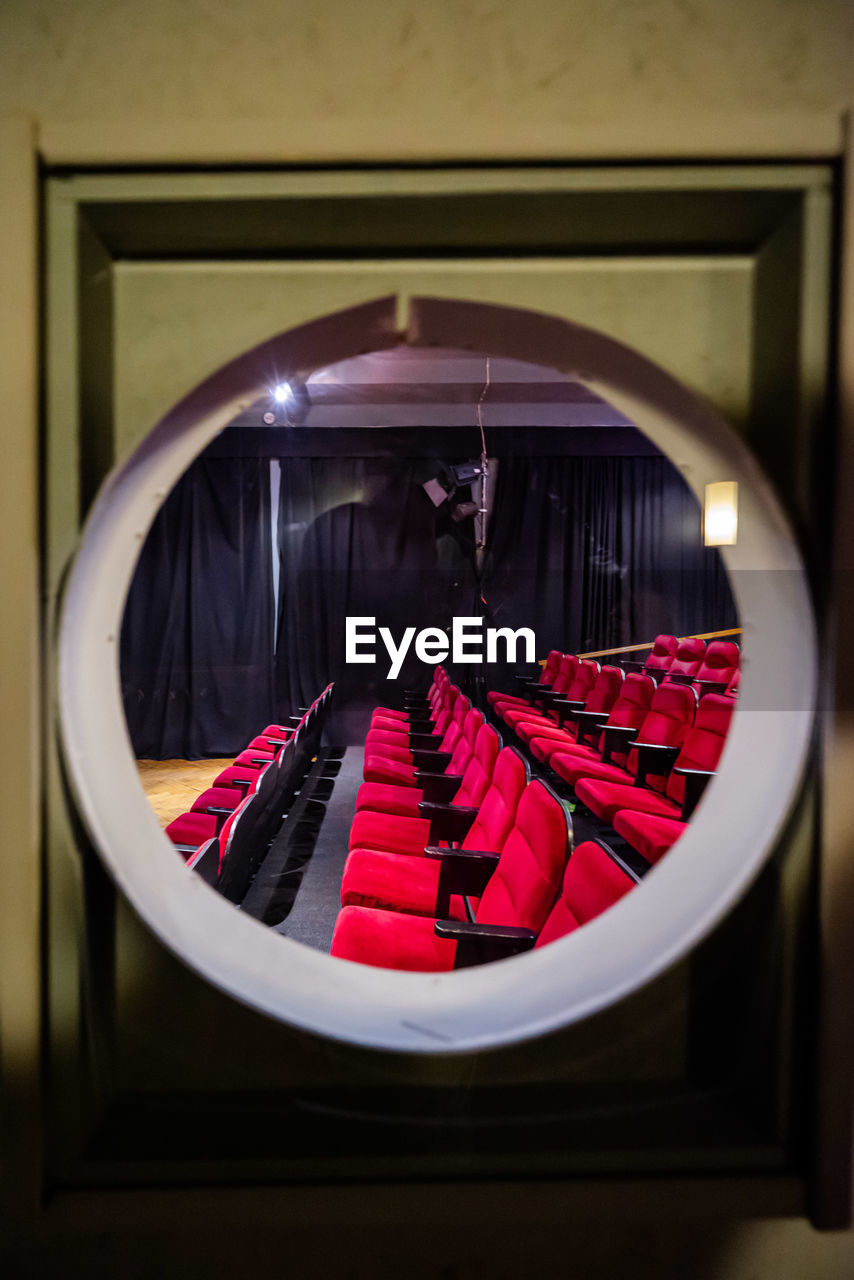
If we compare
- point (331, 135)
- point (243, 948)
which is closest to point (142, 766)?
point (243, 948)

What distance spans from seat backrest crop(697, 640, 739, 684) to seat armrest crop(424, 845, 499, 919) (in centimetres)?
343

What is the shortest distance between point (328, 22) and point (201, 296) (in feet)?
1.13

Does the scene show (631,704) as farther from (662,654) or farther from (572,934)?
(572,934)

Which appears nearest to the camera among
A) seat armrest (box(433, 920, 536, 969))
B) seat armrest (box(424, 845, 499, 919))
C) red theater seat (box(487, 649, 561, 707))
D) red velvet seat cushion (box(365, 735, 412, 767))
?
seat armrest (box(433, 920, 536, 969))

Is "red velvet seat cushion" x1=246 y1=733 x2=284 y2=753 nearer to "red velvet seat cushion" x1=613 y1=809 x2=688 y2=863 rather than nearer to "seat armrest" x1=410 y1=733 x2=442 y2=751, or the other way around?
"seat armrest" x1=410 y1=733 x2=442 y2=751

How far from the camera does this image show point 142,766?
700cm

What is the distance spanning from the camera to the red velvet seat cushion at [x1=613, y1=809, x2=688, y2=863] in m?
2.53

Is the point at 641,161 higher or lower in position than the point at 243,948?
higher

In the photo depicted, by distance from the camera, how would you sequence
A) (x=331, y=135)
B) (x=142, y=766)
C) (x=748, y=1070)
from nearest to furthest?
(x=331, y=135) < (x=748, y=1070) < (x=142, y=766)

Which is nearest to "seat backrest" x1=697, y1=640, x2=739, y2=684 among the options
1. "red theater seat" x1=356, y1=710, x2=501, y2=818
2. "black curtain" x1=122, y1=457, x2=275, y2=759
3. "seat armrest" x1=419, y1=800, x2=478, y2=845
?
"red theater seat" x1=356, y1=710, x2=501, y2=818

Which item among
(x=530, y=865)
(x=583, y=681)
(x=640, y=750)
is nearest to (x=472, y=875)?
(x=530, y=865)

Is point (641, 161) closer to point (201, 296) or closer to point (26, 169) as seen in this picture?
point (201, 296)

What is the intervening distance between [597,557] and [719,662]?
2693 millimetres

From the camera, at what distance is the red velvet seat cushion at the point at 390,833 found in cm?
263
